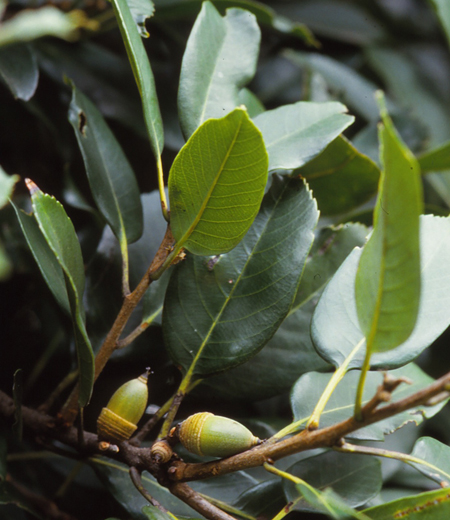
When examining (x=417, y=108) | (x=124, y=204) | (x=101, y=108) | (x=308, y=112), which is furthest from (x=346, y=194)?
(x=417, y=108)

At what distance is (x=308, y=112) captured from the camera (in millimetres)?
591

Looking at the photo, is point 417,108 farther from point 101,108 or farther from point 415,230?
point 415,230

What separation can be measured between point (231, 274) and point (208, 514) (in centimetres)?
23

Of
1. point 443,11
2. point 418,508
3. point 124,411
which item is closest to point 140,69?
point 124,411

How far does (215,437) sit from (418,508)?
17 cm

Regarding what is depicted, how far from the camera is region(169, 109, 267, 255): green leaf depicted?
0.43 metres

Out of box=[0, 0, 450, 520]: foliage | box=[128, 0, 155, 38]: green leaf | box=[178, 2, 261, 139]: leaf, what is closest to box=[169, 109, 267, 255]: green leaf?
box=[0, 0, 450, 520]: foliage

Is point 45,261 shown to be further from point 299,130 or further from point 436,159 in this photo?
point 436,159

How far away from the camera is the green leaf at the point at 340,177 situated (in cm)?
71

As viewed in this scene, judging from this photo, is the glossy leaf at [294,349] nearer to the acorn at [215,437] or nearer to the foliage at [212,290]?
the foliage at [212,290]

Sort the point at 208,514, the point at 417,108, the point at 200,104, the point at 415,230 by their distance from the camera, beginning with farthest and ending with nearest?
1. the point at 417,108
2. the point at 200,104
3. the point at 208,514
4. the point at 415,230

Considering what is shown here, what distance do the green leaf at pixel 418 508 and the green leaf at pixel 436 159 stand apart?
0.42 m

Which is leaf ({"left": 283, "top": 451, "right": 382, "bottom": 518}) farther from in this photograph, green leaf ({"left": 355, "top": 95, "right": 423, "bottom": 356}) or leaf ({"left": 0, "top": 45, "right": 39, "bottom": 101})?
leaf ({"left": 0, "top": 45, "right": 39, "bottom": 101})

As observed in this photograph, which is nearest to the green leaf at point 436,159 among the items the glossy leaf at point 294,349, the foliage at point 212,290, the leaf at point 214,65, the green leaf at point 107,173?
the foliage at point 212,290
